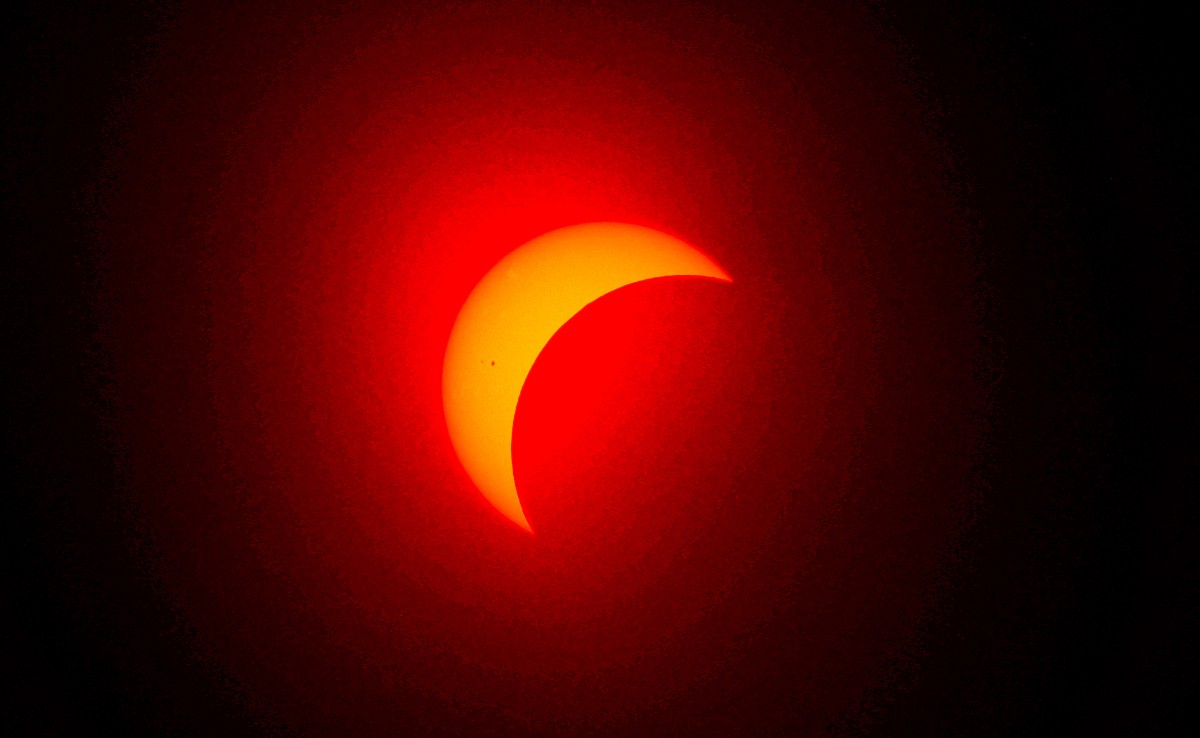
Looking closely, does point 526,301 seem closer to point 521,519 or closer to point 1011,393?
point 521,519

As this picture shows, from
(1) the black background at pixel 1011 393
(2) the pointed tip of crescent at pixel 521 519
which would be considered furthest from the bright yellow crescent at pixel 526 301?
(1) the black background at pixel 1011 393

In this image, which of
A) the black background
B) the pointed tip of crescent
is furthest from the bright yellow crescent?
the black background

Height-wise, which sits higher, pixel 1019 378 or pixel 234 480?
pixel 1019 378

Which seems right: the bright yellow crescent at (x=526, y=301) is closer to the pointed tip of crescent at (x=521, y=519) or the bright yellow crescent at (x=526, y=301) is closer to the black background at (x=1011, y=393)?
the pointed tip of crescent at (x=521, y=519)

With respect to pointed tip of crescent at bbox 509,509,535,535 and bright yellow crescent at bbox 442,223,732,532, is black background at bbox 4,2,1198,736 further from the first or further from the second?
pointed tip of crescent at bbox 509,509,535,535

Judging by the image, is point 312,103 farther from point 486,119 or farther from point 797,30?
point 797,30

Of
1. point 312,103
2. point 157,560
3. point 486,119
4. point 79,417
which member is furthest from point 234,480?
point 486,119
